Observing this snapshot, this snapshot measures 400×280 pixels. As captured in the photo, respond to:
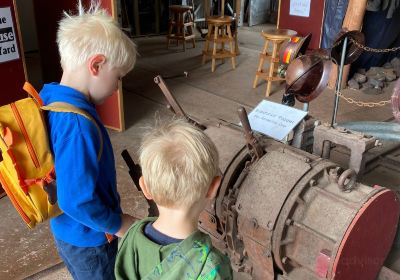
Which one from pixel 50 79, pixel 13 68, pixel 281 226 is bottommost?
pixel 50 79

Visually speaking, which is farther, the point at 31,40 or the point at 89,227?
the point at 31,40

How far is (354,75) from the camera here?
5.72 m

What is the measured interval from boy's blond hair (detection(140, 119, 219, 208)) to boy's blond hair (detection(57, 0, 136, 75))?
344mm

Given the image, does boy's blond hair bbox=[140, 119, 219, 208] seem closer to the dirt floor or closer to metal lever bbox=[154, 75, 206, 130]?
metal lever bbox=[154, 75, 206, 130]

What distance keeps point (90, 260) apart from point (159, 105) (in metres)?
3.51

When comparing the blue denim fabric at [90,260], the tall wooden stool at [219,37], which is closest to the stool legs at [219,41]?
the tall wooden stool at [219,37]

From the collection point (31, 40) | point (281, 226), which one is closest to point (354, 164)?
point (281, 226)

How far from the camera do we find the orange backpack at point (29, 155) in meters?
1.16

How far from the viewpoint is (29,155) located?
1.19 m

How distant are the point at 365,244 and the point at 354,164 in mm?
376

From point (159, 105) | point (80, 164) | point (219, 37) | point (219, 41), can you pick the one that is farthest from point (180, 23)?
point (80, 164)

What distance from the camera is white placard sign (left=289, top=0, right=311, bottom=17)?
575cm

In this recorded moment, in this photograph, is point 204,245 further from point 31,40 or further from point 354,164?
point 31,40

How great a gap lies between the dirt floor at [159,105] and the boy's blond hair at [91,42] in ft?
3.50
